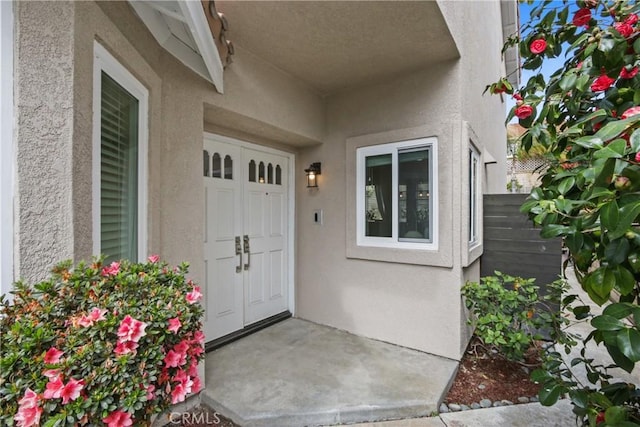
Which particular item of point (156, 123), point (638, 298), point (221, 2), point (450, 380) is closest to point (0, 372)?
point (156, 123)

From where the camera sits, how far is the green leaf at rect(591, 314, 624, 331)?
A: 1200 mm

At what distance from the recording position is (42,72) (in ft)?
4.61

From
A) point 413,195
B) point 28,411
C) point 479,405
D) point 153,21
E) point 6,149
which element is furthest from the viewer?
point 413,195

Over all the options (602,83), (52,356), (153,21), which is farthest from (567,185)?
(153,21)

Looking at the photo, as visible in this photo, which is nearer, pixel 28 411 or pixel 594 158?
pixel 28 411

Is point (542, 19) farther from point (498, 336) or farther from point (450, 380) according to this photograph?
point (450, 380)

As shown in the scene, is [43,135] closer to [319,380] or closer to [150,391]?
[150,391]

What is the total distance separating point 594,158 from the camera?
116cm

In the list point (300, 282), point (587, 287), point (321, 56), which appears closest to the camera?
point (587, 287)

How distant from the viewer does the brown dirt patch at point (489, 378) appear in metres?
Result: 3.04

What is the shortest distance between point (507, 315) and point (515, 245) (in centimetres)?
155

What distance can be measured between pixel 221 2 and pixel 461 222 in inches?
135

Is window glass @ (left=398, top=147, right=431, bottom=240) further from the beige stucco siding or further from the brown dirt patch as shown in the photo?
the brown dirt patch
